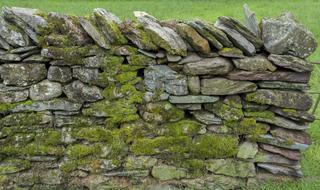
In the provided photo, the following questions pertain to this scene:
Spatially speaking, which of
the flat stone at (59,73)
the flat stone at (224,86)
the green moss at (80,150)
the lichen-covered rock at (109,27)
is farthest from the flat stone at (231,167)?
the flat stone at (59,73)

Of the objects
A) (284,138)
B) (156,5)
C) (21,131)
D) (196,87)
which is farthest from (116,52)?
(156,5)

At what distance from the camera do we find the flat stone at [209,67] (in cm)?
509

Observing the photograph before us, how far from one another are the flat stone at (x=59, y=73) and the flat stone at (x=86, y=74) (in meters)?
0.08

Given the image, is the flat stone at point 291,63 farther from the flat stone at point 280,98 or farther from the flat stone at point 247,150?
the flat stone at point 247,150

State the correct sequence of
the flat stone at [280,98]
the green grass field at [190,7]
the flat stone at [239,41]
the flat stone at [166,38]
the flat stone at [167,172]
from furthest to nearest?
the green grass field at [190,7]
the flat stone at [167,172]
the flat stone at [280,98]
the flat stone at [239,41]
the flat stone at [166,38]

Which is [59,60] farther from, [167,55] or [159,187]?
[159,187]

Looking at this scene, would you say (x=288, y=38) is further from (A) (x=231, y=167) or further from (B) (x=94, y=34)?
(B) (x=94, y=34)

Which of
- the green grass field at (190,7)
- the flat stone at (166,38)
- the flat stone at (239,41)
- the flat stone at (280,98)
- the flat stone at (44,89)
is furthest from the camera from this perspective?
the green grass field at (190,7)

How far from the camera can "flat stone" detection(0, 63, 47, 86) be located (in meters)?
5.05

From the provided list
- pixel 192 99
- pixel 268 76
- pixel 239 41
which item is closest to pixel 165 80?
pixel 192 99

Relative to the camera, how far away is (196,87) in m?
5.20

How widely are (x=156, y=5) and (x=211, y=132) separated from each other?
54.6 ft

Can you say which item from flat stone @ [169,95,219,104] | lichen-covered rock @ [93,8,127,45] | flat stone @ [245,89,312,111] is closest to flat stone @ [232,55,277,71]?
flat stone @ [245,89,312,111]

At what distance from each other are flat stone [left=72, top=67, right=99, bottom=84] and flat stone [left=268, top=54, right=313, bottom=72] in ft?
6.98
